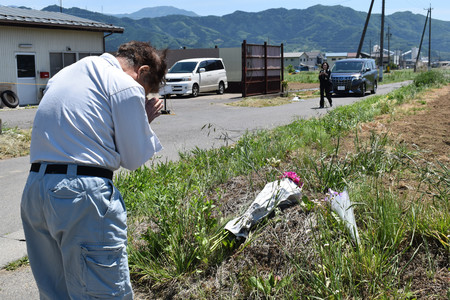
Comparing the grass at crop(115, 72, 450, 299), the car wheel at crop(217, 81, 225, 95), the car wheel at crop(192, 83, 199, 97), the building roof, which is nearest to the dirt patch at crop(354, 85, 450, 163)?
the grass at crop(115, 72, 450, 299)

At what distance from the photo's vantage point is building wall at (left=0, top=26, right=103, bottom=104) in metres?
20.7

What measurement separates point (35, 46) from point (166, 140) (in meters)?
14.0

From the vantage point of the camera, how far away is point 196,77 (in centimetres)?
2550

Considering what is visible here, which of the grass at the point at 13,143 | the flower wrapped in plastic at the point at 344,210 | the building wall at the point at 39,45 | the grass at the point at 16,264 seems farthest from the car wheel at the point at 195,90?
the flower wrapped in plastic at the point at 344,210

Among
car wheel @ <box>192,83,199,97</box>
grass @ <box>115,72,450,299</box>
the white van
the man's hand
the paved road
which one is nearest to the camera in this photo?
the man's hand

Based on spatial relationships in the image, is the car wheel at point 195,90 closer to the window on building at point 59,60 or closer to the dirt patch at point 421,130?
the window on building at point 59,60

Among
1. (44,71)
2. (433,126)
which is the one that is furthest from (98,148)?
(44,71)

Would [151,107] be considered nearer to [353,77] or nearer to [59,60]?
[59,60]

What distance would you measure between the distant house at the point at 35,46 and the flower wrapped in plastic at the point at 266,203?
1935 cm

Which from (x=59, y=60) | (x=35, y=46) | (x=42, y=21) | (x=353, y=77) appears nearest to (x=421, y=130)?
(x=353, y=77)

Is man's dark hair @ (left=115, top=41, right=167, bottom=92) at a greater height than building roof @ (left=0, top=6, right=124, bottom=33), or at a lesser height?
lesser

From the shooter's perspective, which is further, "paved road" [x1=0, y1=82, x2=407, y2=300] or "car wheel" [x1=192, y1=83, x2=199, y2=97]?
"car wheel" [x1=192, y1=83, x2=199, y2=97]

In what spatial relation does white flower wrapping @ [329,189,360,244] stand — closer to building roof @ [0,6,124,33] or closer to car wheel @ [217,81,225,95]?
building roof @ [0,6,124,33]

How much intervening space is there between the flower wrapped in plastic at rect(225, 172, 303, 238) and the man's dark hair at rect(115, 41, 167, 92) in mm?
1344
